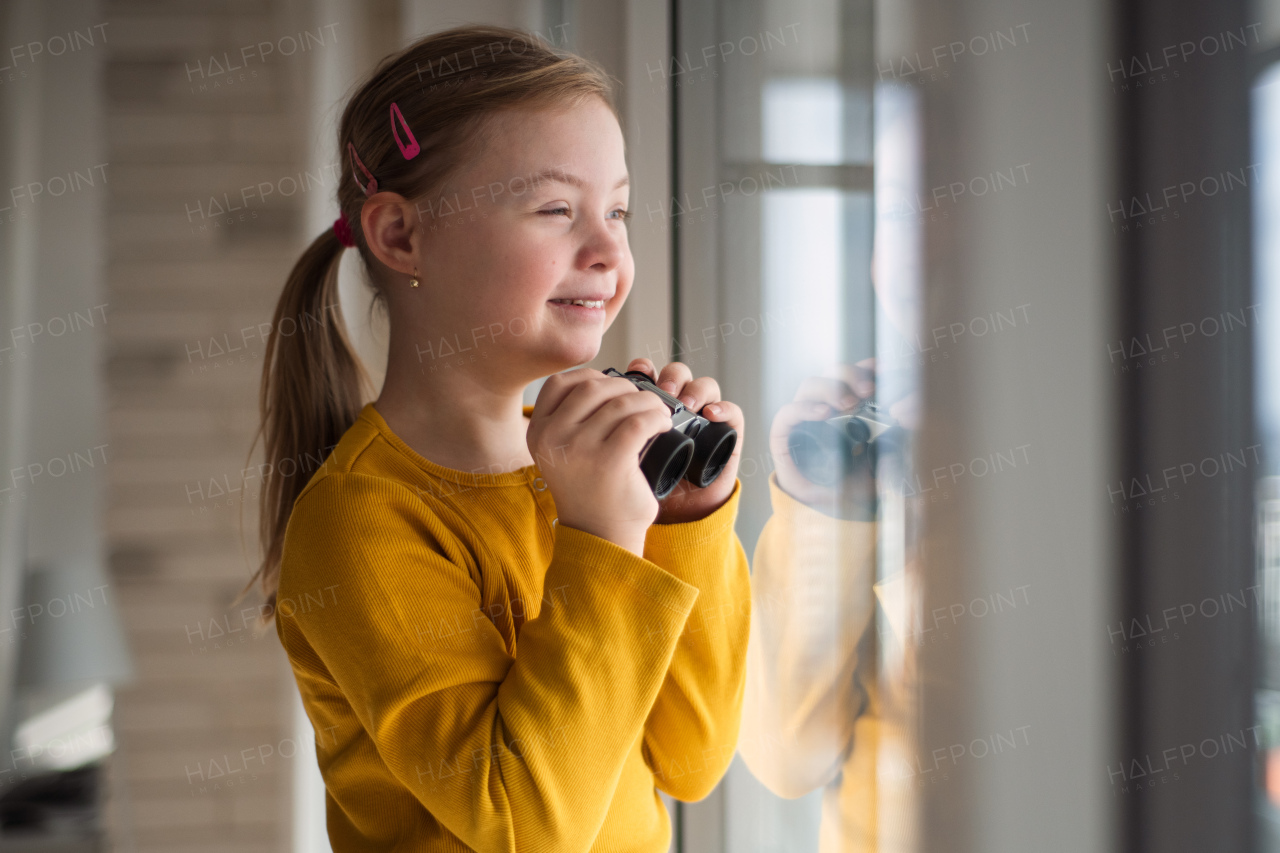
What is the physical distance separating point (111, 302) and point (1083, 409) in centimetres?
217

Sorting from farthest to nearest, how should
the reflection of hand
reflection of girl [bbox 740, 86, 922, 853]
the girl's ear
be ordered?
1. the girl's ear
2. the reflection of hand
3. reflection of girl [bbox 740, 86, 922, 853]

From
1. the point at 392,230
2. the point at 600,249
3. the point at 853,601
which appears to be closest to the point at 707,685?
the point at 853,601

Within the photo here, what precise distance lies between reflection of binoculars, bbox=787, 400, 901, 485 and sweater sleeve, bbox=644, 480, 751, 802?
0.27 ft

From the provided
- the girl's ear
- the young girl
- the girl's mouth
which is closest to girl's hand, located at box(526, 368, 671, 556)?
the young girl

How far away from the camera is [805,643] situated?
2.93 ft

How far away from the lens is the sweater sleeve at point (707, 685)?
2.90 ft

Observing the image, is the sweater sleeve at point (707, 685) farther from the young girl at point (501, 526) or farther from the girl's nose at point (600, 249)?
the girl's nose at point (600, 249)

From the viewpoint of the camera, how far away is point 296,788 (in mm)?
2020

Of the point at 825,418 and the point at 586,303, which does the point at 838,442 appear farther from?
the point at 586,303

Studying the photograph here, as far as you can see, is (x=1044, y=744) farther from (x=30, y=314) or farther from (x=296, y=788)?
(x=30, y=314)

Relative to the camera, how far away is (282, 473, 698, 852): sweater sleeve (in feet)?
2.15

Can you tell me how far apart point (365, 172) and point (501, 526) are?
0.39 meters

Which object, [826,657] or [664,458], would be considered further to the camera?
[826,657]

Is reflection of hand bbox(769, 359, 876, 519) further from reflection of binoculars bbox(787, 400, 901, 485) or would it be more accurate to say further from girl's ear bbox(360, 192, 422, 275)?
girl's ear bbox(360, 192, 422, 275)
